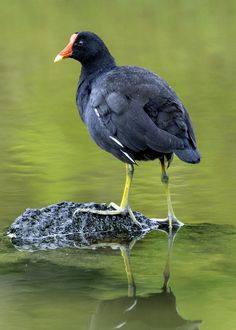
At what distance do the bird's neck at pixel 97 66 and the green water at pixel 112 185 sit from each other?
3.10ft

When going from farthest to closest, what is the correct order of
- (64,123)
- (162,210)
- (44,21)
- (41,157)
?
(44,21), (64,123), (41,157), (162,210)

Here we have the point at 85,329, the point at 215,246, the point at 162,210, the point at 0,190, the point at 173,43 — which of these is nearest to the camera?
the point at 85,329

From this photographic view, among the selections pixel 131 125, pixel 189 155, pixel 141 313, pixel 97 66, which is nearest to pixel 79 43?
pixel 97 66

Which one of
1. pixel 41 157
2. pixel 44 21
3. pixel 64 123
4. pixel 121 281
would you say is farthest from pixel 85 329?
pixel 44 21

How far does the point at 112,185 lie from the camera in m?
8.36

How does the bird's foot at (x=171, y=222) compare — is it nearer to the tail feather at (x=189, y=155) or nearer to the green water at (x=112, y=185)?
the green water at (x=112, y=185)

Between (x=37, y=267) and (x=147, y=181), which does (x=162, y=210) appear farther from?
(x=37, y=267)

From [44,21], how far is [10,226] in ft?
38.6

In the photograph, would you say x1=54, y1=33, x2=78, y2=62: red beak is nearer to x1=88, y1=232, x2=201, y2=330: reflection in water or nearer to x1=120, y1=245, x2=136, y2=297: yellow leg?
x1=120, y1=245, x2=136, y2=297: yellow leg

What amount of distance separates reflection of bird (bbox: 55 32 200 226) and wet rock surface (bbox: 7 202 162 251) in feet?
0.38

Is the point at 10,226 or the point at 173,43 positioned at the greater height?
the point at 173,43

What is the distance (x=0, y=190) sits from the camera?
828 cm

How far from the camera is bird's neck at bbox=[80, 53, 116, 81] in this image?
25.6 feet

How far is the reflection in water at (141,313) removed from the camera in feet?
17.9
